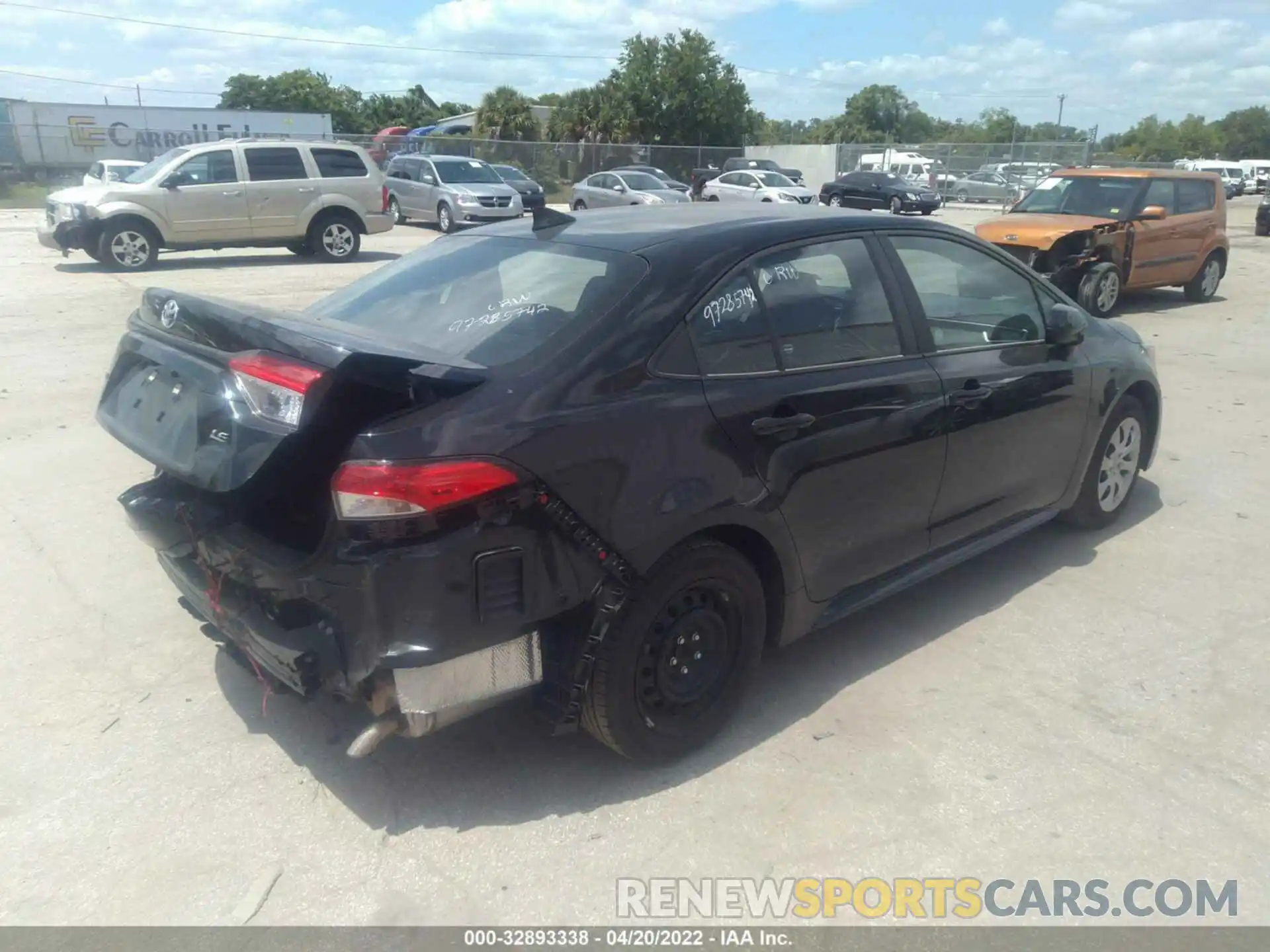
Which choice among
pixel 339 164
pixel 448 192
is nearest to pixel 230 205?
pixel 339 164

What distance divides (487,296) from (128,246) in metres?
13.6

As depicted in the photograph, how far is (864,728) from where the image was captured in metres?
3.52

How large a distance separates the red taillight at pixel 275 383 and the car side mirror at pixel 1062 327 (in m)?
3.25

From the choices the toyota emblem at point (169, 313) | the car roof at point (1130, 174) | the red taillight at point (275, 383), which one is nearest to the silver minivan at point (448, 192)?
the car roof at point (1130, 174)

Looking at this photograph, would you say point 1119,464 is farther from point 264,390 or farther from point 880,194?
point 880,194

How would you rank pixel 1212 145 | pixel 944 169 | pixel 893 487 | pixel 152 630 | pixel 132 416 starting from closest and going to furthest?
pixel 132 416, pixel 893 487, pixel 152 630, pixel 944 169, pixel 1212 145

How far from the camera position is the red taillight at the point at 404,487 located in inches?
103

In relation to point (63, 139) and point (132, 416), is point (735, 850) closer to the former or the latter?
point (132, 416)

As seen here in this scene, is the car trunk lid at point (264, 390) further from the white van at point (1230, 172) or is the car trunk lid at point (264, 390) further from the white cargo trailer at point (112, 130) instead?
the white van at point (1230, 172)

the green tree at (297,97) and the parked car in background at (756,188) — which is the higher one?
the green tree at (297,97)

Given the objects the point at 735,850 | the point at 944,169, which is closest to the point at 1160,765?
the point at 735,850

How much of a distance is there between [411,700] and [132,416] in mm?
1405

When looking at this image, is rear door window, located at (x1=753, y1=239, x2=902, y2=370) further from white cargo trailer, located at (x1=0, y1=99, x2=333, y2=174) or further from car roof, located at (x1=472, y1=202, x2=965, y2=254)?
white cargo trailer, located at (x1=0, y1=99, x2=333, y2=174)

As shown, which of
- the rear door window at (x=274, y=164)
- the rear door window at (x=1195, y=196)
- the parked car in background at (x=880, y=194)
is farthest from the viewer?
the parked car in background at (x=880, y=194)
